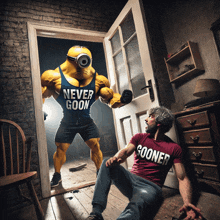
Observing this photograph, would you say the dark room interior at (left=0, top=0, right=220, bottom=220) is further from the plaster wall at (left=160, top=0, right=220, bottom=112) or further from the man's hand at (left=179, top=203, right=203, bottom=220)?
the man's hand at (left=179, top=203, right=203, bottom=220)

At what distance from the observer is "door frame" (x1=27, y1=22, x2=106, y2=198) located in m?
1.88

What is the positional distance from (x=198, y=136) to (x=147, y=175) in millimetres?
667

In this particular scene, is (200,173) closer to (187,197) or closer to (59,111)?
(187,197)

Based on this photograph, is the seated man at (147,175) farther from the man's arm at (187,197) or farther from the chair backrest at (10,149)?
the chair backrest at (10,149)

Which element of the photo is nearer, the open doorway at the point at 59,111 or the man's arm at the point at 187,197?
the man's arm at the point at 187,197

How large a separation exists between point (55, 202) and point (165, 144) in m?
1.30

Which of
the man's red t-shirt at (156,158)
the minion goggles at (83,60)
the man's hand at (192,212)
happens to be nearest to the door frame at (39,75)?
the minion goggles at (83,60)

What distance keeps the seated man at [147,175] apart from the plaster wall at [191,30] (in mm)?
1223

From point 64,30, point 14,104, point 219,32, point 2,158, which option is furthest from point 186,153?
point 64,30

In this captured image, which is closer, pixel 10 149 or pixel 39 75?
pixel 10 149

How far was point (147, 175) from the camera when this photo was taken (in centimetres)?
120

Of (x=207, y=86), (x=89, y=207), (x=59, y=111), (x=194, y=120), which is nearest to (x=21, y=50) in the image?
(x=89, y=207)

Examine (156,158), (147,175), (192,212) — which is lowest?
(192,212)

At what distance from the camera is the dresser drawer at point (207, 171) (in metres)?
1.37
